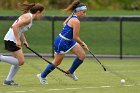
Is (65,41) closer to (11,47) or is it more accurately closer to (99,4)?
(11,47)

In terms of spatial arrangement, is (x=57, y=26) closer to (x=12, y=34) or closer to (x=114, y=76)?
(x=114, y=76)

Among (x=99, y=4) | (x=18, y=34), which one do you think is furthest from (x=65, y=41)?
(x=99, y=4)

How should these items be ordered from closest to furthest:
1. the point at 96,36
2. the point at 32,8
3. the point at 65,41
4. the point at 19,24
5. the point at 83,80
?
the point at 19,24
the point at 32,8
the point at 65,41
the point at 83,80
the point at 96,36

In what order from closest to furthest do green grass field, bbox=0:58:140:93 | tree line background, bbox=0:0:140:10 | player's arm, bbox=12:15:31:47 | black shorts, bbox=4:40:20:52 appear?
green grass field, bbox=0:58:140:93
player's arm, bbox=12:15:31:47
black shorts, bbox=4:40:20:52
tree line background, bbox=0:0:140:10

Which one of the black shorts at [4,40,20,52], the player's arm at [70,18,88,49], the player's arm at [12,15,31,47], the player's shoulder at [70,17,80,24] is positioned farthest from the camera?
the player's shoulder at [70,17,80,24]

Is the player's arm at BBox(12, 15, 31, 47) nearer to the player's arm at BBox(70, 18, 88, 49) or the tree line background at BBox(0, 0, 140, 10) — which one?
the player's arm at BBox(70, 18, 88, 49)

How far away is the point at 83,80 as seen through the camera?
17531mm

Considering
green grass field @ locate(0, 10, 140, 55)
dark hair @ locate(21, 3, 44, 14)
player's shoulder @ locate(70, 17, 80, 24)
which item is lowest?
green grass field @ locate(0, 10, 140, 55)

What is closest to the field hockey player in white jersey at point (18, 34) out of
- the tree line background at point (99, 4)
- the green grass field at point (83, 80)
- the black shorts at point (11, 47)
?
the black shorts at point (11, 47)

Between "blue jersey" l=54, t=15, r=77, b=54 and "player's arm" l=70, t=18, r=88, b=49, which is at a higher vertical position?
"player's arm" l=70, t=18, r=88, b=49

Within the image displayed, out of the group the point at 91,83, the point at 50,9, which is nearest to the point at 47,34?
the point at 50,9

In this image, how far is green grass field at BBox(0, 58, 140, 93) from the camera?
1485 centimetres

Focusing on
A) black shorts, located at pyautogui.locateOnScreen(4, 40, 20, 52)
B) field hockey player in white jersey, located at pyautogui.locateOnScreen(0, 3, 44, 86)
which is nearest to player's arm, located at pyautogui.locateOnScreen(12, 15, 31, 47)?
field hockey player in white jersey, located at pyautogui.locateOnScreen(0, 3, 44, 86)

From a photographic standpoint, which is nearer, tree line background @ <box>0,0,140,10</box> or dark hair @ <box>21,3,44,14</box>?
dark hair @ <box>21,3,44,14</box>
